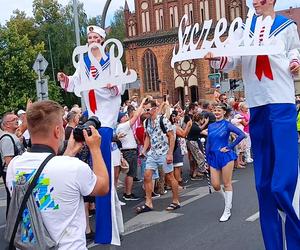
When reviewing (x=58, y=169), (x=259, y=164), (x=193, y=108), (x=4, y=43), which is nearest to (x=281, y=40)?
(x=259, y=164)

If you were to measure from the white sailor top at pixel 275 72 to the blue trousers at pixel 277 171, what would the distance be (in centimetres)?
8

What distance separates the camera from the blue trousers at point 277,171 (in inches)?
150

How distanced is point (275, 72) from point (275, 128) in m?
0.44

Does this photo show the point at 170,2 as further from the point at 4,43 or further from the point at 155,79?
the point at 4,43

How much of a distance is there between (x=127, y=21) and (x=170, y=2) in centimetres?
544

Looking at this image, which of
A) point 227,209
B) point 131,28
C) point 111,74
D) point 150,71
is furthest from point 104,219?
point 131,28

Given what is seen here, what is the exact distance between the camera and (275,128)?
151 inches

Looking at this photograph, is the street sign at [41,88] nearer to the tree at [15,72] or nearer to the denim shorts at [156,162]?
the denim shorts at [156,162]

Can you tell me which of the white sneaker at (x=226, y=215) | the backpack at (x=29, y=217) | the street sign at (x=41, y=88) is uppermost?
the street sign at (x=41, y=88)

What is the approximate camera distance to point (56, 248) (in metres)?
2.50

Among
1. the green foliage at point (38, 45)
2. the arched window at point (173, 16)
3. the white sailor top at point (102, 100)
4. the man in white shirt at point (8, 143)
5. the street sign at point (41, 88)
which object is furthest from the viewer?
the arched window at point (173, 16)

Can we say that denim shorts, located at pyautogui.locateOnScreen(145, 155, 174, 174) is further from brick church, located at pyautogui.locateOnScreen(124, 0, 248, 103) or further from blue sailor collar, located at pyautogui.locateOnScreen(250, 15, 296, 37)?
brick church, located at pyautogui.locateOnScreen(124, 0, 248, 103)

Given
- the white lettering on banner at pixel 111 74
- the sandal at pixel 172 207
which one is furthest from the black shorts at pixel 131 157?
the white lettering on banner at pixel 111 74

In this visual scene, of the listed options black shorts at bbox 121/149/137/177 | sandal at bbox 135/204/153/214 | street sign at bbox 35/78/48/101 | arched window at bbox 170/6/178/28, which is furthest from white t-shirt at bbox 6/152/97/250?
arched window at bbox 170/6/178/28
